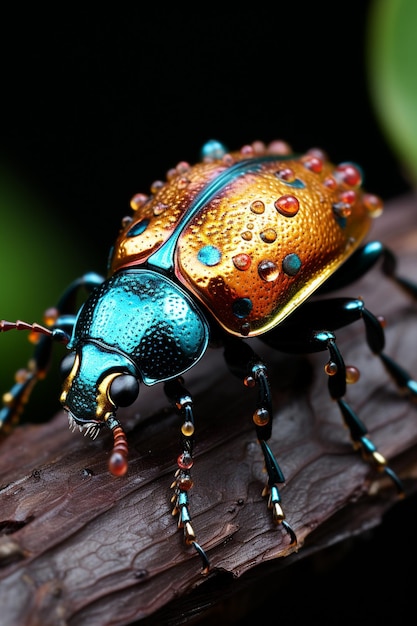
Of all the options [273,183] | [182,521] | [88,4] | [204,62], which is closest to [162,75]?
[204,62]

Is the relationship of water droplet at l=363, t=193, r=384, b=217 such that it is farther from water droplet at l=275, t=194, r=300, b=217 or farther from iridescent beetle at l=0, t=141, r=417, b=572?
water droplet at l=275, t=194, r=300, b=217

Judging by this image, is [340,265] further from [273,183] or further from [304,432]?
[304,432]

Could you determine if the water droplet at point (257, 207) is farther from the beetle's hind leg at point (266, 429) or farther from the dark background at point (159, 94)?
the dark background at point (159, 94)

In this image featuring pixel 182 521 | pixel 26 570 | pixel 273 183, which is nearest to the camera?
pixel 26 570

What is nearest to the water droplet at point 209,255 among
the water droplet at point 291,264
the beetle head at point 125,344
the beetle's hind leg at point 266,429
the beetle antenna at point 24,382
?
the beetle head at point 125,344

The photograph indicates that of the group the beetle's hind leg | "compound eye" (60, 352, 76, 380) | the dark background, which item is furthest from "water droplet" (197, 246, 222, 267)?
the dark background

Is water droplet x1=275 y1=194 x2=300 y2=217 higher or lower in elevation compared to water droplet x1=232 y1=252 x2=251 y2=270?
higher
